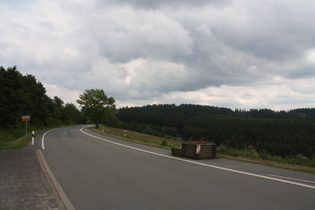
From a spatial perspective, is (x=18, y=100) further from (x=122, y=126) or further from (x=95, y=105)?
(x=122, y=126)

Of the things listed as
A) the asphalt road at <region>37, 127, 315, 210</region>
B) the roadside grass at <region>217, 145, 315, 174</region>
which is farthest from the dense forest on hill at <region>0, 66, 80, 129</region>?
the roadside grass at <region>217, 145, 315, 174</region>

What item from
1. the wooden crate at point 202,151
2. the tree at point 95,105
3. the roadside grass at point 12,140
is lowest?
the roadside grass at point 12,140

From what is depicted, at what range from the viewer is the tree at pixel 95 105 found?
63938 mm

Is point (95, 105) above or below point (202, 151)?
above

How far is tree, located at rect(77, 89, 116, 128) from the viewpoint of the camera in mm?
63938

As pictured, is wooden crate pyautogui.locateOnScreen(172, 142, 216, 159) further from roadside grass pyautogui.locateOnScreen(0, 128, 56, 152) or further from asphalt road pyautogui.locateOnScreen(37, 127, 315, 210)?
roadside grass pyautogui.locateOnScreen(0, 128, 56, 152)

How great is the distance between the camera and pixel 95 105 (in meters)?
64.4

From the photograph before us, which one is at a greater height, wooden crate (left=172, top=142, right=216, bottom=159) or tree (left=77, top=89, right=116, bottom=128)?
tree (left=77, top=89, right=116, bottom=128)

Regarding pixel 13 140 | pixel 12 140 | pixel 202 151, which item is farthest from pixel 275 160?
pixel 12 140

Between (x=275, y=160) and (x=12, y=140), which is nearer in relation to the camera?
(x=275, y=160)

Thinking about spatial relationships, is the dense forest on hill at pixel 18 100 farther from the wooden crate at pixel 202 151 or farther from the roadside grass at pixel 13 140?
the wooden crate at pixel 202 151

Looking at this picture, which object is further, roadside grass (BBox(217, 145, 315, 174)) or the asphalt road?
roadside grass (BBox(217, 145, 315, 174))

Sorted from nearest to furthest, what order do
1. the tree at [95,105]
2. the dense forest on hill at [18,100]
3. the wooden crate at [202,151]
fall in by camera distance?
the wooden crate at [202,151], the dense forest on hill at [18,100], the tree at [95,105]

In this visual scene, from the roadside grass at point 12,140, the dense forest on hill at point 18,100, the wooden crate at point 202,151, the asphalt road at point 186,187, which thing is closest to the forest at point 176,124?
the dense forest on hill at point 18,100
